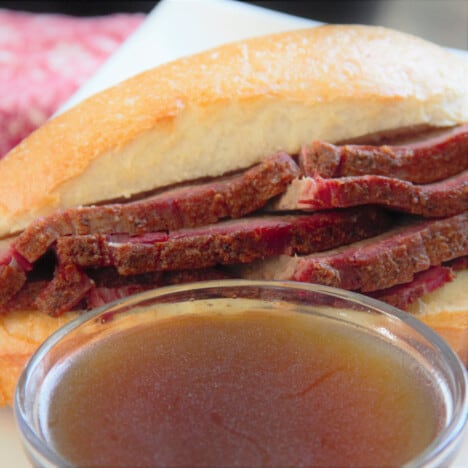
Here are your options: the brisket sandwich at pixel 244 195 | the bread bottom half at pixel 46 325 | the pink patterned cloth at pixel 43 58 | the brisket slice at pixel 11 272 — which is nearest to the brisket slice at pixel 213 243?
the brisket sandwich at pixel 244 195

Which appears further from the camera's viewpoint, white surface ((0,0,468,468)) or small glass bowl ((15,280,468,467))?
white surface ((0,0,468,468))

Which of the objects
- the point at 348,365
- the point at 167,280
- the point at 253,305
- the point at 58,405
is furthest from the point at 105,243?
the point at 348,365

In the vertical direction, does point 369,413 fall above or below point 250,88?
below

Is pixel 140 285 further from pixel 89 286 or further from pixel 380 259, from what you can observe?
pixel 380 259

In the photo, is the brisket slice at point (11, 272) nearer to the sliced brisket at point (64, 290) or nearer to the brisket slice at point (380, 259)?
the sliced brisket at point (64, 290)

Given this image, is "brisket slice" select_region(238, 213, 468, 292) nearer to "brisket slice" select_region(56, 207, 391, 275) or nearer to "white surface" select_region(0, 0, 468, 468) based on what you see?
"brisket slice" select_region(56, 207, 391, 275)

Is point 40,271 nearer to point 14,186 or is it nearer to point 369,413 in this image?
point 14,186

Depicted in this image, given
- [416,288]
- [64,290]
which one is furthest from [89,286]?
[416,288]

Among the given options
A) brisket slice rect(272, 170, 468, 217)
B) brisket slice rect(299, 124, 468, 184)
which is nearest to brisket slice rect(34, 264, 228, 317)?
brisket slice rect(272, 170, 468, 217)
